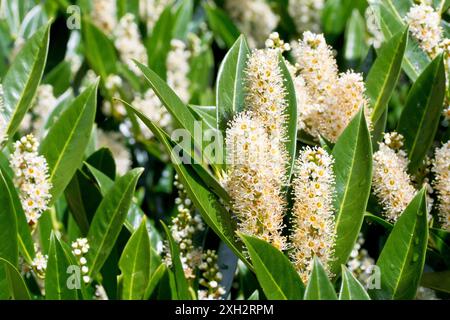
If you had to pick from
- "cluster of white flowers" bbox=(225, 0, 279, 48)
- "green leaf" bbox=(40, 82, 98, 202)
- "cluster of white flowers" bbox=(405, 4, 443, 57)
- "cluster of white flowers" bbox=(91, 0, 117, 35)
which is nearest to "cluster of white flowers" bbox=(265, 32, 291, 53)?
"cluster of white flowers" bbox=(405, 4, 443, 57)

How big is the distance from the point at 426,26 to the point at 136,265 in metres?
1.02

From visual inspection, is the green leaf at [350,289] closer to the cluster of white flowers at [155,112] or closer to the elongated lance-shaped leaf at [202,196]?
the elongated lance-shaped leaf at [202,196]

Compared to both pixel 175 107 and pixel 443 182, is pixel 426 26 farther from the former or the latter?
pixel 175 107

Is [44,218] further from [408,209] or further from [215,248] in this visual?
[408,209]

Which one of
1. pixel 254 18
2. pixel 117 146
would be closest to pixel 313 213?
pixel 117 146

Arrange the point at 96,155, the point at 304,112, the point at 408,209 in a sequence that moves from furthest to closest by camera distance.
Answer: the point at 96,155
the point at 304,112
the point at 408,209

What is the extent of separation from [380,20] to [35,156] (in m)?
1.05

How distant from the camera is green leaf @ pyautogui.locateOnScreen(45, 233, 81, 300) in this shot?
1909 millimetres

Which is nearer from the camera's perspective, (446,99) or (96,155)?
(446,99)

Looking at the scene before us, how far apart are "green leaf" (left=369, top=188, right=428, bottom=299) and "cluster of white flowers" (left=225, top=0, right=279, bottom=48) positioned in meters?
2.27

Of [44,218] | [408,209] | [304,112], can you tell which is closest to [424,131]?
[304,112]

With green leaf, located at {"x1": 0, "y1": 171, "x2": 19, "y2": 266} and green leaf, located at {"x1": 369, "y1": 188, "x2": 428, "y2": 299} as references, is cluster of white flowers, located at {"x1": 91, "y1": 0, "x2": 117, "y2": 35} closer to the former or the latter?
green leaf, located at {"x1": 0, "y1": 171, "x2": 19, "y2": 266}
